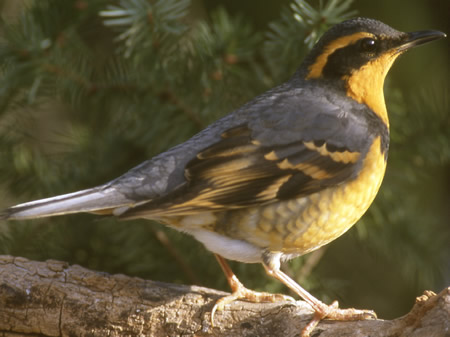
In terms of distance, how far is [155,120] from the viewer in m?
4.51

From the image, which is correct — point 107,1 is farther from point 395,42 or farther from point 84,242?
point 395,42

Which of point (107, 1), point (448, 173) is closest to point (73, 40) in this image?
point (107, 1)

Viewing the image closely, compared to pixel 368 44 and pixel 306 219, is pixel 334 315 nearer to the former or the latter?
pixel 306 219

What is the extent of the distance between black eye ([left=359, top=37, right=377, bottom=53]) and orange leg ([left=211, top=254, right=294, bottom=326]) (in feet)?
5.26

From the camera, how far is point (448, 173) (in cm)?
566

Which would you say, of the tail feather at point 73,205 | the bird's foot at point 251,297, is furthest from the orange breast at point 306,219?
the tail feather at point 73,205

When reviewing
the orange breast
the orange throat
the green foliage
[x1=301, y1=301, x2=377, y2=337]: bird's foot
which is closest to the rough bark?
[x1=301, y1=301, x2=377, y2=337]: bird's foot

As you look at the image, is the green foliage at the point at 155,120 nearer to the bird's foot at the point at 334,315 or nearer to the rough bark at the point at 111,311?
the rough bark at the point at 111,311

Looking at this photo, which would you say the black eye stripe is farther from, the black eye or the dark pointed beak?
the dark pointed beak

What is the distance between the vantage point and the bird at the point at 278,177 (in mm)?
3941

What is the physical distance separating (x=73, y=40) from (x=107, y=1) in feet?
1.18

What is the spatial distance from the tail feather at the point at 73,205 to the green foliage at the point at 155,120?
2.18ft

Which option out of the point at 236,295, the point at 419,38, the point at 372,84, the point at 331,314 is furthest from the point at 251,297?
the point at 419,38

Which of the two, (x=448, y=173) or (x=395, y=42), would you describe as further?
(x=448, y=173)
